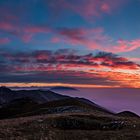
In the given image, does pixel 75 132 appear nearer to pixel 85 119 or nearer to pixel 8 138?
pixel 85 119

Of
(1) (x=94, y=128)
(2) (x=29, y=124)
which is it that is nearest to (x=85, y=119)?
(1) (x=94, y=128)

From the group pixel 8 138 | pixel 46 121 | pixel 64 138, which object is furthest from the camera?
pixel 46 121

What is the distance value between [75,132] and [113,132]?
5.39 m

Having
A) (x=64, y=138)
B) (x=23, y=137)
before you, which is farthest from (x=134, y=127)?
(x=23, y=137)

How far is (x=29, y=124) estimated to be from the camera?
4128 centimetres

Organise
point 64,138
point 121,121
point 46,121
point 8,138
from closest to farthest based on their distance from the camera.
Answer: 1. point 8,138
2. point 64,138
3. point 46,121
4. point 121,121

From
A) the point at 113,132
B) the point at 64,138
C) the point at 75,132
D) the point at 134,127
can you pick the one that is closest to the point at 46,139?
the point at 64,138

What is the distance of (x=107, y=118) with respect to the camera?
4878 cm

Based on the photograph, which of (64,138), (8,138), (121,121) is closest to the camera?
(8,138)

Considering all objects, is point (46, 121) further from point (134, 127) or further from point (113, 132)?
point (134, 127)

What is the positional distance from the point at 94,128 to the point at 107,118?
5.72 metres

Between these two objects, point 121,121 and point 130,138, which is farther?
point 121,121

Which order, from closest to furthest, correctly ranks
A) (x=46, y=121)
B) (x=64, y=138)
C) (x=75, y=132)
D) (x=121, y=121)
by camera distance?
(x=64, y=138), (x=75, y=132), (x=46, y=121), (x=121, y=121)

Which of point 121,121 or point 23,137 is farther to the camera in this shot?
point 121,121
